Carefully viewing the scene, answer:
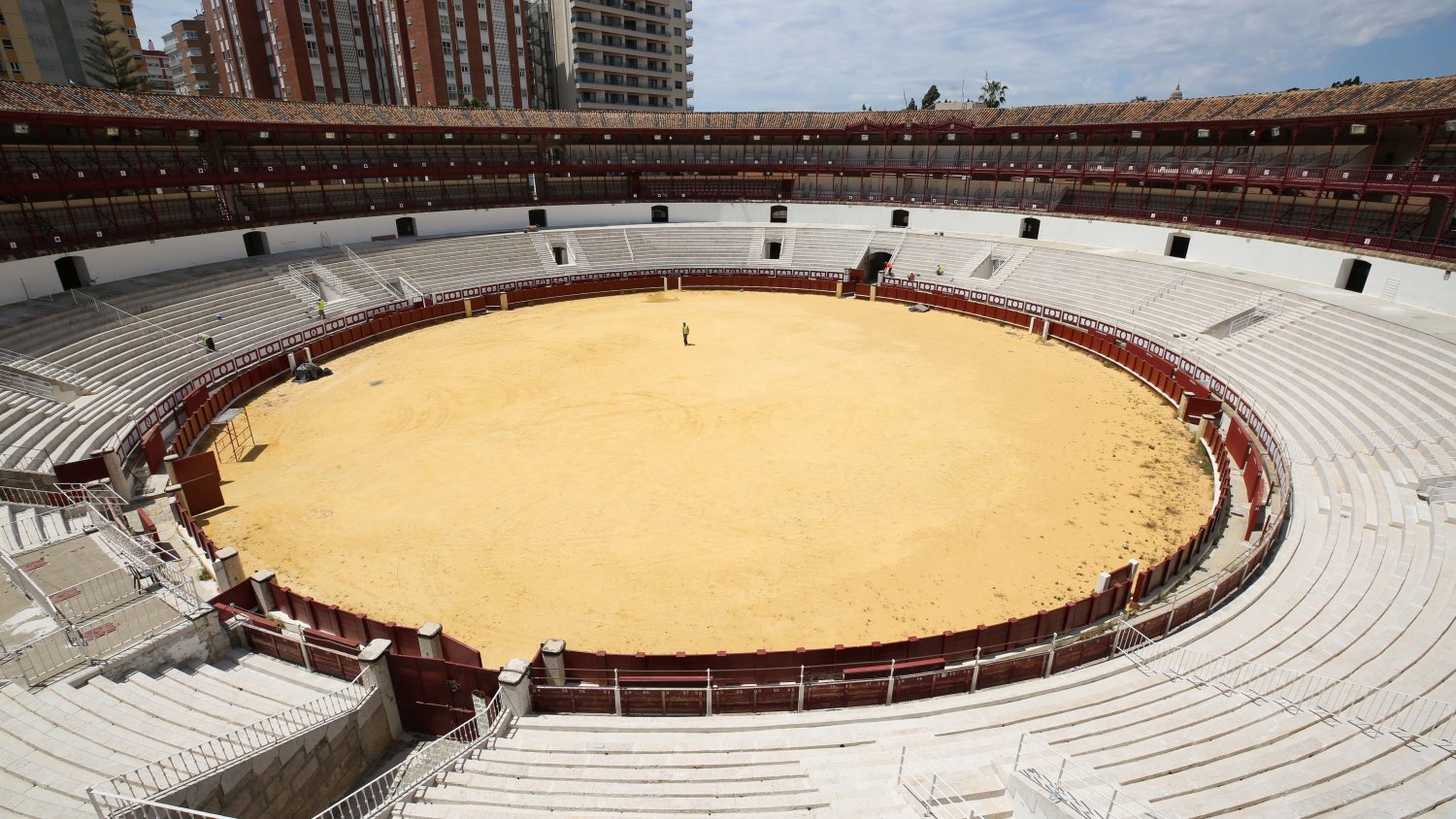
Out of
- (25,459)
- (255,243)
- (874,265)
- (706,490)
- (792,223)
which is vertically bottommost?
(706,490)

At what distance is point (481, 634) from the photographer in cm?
1476

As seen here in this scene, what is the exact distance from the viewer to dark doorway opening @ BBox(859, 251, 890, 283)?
50.5 metres

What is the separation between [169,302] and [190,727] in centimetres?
3080

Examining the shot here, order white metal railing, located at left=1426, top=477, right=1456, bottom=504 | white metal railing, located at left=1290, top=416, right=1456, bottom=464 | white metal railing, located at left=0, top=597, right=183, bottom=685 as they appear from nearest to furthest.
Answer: white metal railing, located at left=0, top=597, right=183, bottom=685 < white metal railing, located at left=1426, top=477, right=1456, bottom=504 < white metal railing, located at left=1290, top=416, right=1456, bottom=464

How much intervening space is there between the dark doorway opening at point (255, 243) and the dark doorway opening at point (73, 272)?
29.1 ft

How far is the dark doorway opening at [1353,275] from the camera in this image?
32719 mm

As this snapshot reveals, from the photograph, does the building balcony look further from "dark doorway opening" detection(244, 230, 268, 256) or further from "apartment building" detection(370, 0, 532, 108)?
"dark doorway opening" detection(244, 230, 268, 256)

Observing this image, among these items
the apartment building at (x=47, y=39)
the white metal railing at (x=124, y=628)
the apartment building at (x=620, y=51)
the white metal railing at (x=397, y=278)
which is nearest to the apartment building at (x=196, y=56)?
the apartment building at (x=47, y=39)

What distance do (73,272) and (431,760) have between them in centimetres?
3565

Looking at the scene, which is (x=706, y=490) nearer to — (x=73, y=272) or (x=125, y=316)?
(x=125, y=316)

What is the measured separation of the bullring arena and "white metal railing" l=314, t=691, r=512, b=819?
102 mm

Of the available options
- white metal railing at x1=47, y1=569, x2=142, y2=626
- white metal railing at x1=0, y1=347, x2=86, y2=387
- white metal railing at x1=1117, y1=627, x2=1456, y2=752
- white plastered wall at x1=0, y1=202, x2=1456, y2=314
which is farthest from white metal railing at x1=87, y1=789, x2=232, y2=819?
white plastered wall at x1=0, y1=202, x2=1456, y2=314

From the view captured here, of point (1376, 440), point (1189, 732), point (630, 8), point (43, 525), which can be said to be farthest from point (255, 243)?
point (630, 8)

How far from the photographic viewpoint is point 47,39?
5862 centimetres
